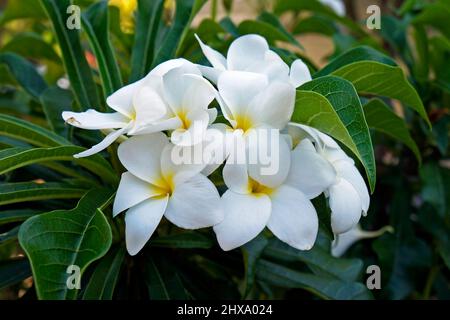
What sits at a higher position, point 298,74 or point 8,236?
point 298,74

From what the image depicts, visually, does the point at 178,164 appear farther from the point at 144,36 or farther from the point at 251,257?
the point at 144,36

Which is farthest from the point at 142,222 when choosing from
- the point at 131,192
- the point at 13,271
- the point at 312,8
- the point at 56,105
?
the point at 312,8

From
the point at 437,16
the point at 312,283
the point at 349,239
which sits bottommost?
the point at 349,239

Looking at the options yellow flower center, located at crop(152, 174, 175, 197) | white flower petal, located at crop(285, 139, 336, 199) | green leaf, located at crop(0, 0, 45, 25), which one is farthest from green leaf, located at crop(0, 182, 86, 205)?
green leaf, located at crop(0, 0, 45, 25)

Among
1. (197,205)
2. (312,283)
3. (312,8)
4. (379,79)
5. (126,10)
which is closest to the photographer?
(197,205)

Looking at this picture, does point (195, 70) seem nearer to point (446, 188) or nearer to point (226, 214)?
point (226, 214)

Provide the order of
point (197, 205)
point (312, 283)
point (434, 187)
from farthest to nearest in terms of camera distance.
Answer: point (434, 187) → point (312, 283) → point (197, 205)

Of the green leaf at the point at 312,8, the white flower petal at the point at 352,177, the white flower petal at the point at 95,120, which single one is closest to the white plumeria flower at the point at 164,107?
the white flower petal at the point at 95,120
